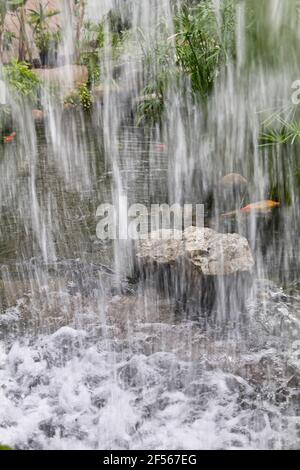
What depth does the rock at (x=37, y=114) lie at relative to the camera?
10.9 meters

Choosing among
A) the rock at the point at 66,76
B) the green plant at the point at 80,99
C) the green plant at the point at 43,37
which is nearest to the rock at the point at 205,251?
the green plant at the point at 80,99

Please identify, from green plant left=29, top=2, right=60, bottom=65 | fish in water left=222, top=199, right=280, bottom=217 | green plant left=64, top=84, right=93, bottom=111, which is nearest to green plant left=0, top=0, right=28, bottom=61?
green plant left=29, top=2, right=60, bottom=65

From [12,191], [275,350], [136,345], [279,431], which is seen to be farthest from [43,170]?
[279,431]

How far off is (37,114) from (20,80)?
0.72m

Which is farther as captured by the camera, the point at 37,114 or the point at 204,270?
the point at 37,114

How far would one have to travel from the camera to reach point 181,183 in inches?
275

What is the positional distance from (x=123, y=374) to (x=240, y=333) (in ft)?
3.16

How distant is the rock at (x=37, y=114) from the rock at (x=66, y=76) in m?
1.62

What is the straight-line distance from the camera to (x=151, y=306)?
4.57 m

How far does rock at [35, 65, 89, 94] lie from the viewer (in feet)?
42.6

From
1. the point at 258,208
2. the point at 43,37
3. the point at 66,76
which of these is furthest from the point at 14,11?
the point at 258,208

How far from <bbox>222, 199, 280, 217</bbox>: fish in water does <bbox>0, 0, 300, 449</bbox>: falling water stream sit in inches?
5.5

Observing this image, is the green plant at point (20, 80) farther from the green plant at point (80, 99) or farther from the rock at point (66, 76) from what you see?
the rock at point (66, 76)

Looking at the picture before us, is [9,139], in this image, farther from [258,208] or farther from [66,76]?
[258,208]
